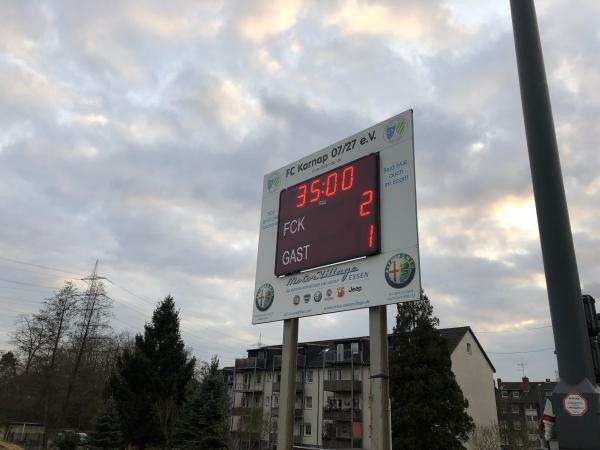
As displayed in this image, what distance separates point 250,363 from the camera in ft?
196

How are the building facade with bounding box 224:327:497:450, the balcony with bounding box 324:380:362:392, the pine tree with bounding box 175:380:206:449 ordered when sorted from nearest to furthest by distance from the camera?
the pine tree with bounding box 175:380:206:449, the building facade with bounding box 224:327:497:450, the balcony with bounding box 324:380:362:392

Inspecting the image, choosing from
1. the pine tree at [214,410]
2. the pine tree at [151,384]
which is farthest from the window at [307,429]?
the pine tree at [214,410]

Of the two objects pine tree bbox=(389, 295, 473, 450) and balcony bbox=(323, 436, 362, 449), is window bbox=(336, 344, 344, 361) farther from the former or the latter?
pine tree bbox=(389, 295, 473, 450)

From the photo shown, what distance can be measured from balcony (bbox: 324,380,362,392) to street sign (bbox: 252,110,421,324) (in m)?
38.8

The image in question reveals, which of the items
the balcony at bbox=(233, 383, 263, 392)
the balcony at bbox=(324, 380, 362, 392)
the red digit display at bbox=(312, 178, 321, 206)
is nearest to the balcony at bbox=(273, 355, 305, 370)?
the balcony at bbox=(233, 383, 263, 392)

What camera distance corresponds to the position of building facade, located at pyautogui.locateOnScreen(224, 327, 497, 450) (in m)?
45.3

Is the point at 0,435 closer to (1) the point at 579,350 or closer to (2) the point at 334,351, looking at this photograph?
(2) the point at 334,351

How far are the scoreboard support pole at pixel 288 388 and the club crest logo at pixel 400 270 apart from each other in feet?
10.7

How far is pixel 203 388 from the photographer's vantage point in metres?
24.5

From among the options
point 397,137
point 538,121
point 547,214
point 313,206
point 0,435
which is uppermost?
point 397,137

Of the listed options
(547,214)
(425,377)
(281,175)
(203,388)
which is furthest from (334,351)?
(547,214)

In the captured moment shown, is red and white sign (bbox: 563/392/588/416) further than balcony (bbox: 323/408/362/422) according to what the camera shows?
No

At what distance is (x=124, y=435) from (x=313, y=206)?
20.6 metres

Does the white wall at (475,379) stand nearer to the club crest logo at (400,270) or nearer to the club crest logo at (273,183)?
the club crest logo at (273,183)
